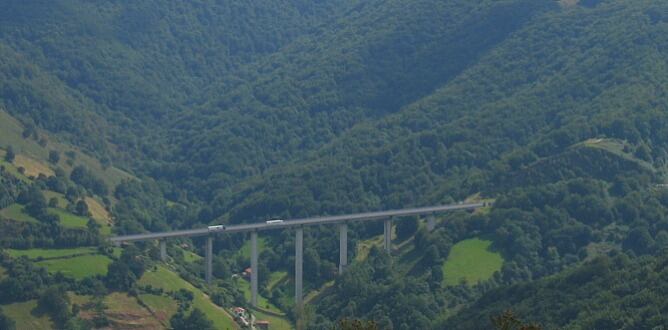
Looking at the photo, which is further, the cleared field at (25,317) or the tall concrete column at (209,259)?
the tall concrete column at (209,259)

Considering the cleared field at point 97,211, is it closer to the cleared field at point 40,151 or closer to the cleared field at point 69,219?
the cleared field at point 69,219

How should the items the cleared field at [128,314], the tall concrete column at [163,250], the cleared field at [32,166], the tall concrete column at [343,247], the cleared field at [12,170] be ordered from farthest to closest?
the cleared field at [32,166] < the cleared field at [12,170] < the tall concrete column at [343,247] < the tall concrete column at [163,250] < the cleared field at [128,314]

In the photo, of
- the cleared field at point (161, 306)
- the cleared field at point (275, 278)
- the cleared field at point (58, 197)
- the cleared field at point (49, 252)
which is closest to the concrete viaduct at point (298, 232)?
the cleared field at point (275, 278)

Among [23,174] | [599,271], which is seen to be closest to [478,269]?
[599,271]

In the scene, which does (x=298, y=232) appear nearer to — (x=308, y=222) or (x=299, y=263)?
(x=308, y=222)

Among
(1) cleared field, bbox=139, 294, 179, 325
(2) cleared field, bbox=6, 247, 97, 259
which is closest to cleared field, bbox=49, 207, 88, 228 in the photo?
(2) cleared field, bbox=6, 247, 97, 259
